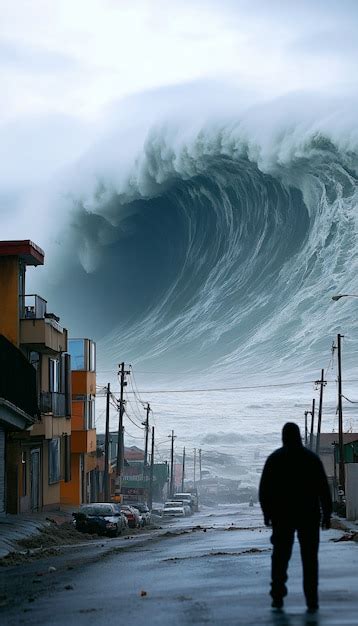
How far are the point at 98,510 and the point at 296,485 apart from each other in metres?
22.5

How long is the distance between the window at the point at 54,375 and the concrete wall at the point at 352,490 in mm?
11092

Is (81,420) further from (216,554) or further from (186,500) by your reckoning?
(216,554)

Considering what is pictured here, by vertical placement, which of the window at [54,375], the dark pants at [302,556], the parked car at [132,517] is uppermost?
the window at [54,375]

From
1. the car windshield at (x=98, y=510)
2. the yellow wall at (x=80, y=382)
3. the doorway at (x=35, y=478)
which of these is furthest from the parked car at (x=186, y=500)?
the car windshield at (x=98, y=510)

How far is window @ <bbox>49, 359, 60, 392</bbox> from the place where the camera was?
134ft

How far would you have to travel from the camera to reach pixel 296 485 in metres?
8.64

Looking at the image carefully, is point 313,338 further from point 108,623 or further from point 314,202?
point 108,623

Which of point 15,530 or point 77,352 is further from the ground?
point 77,352

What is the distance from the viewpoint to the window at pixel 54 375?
134 ft

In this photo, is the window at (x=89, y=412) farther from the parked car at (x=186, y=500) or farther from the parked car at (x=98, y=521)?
the parked car at (x=98, y=521)

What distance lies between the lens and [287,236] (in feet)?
290

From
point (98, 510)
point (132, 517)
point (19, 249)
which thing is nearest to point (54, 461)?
point (132, 517)

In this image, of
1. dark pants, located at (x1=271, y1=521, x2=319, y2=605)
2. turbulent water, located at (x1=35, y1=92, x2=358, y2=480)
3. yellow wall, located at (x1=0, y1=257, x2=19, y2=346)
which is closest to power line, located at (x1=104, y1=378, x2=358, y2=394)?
turbulent water, located at (x1=35, y1=92, x2=358, y2=480)

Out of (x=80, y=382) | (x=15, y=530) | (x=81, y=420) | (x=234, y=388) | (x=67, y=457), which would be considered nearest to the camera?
(x=15, y=530)
